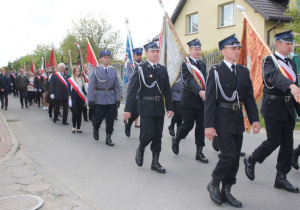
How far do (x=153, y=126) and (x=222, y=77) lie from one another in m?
1.81

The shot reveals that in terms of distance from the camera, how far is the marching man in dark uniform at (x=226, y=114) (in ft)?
13.3

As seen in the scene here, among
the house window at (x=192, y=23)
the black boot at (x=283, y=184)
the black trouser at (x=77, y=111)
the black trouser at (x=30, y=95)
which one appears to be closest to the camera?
the black boot at (x=283, y=184)

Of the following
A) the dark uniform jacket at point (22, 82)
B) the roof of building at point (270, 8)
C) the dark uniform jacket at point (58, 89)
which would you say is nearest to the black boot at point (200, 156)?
the dark uniform jacket at point (58, 89)

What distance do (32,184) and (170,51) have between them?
347cm

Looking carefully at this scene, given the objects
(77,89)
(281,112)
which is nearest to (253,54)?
(281,112)

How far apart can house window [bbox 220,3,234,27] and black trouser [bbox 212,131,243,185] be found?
58.6ft

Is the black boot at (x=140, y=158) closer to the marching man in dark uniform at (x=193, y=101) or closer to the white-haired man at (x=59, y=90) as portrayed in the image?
the marching man in dark uniform at (x=193, y=101)

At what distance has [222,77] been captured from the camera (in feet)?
13.5

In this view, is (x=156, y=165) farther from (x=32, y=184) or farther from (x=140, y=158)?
(x=32, y=184)

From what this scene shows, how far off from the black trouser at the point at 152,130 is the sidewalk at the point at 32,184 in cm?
149

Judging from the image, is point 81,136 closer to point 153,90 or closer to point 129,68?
point 129,68

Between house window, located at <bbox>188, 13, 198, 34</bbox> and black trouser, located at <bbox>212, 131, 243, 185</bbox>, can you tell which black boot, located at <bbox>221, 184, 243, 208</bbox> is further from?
house window, located at <bbox>188, 13, 198, 34</bbox>

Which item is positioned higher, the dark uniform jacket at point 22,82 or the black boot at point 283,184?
the dark uniform jacket at point 22,82

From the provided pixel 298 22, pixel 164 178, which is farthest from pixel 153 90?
pixel 298 22
